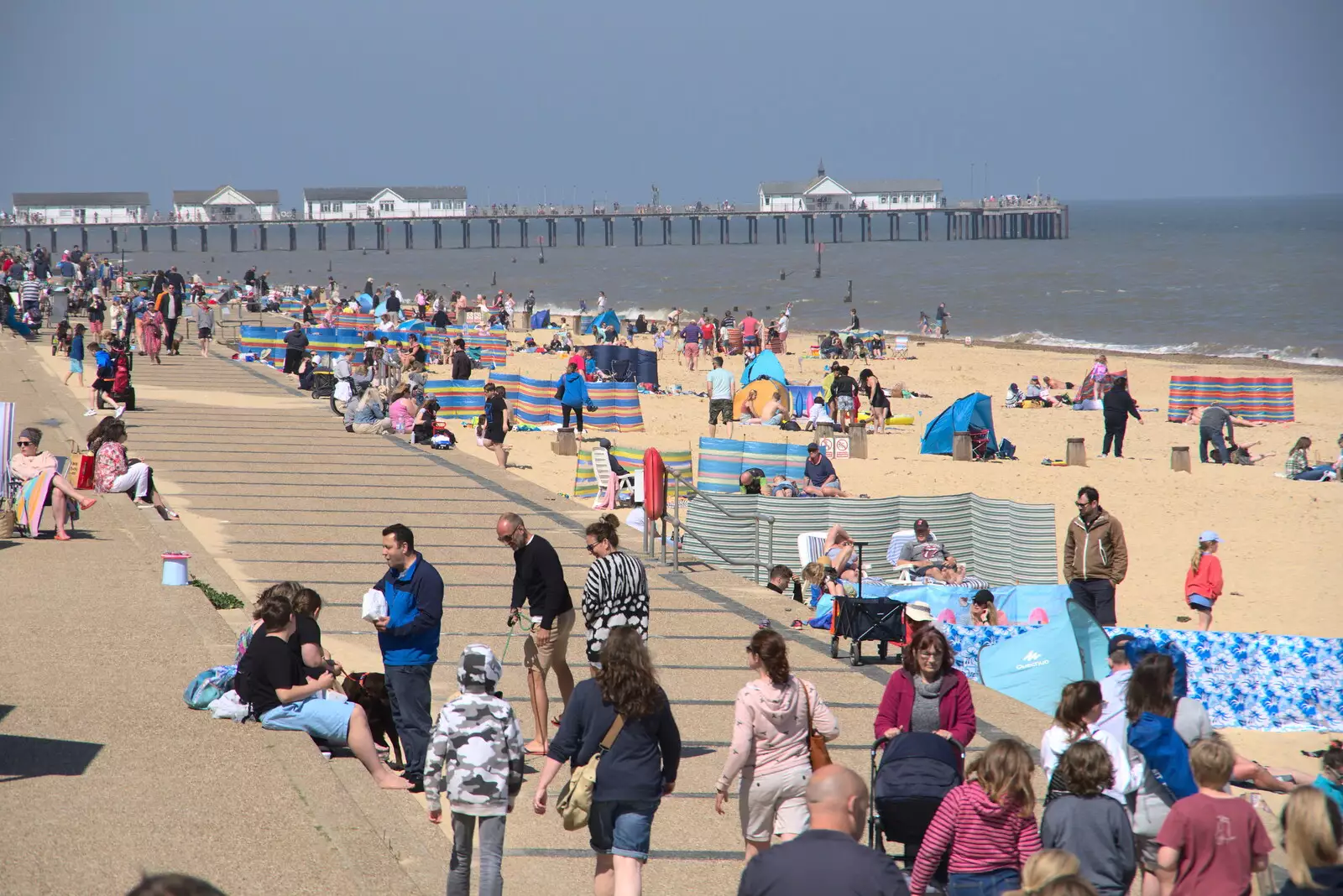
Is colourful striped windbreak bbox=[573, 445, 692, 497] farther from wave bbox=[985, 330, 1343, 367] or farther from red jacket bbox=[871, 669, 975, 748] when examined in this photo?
wave bbox=[985, 330, 1343, 367]

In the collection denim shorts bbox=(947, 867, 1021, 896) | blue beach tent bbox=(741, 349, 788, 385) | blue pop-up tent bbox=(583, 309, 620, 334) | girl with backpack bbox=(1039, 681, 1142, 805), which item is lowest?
denim shorts bbox=(947, 867, 1021, 896)

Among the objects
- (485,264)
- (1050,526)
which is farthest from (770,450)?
A: (485,264)

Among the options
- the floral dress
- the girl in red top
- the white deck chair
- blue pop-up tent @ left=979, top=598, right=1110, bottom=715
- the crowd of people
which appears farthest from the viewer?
the white deck chair

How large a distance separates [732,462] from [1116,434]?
6945 millimetres

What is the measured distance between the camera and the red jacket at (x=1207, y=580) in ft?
37.7

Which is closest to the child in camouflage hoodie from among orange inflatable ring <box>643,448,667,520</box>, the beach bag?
the beach bag

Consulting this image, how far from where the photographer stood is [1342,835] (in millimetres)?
4562

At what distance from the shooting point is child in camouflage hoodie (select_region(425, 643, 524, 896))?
5.33 metres

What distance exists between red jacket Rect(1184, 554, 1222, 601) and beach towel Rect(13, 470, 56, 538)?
30.9 feet

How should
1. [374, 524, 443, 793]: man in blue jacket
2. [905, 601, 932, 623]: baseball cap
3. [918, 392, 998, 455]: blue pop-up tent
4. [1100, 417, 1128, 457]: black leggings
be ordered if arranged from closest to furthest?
[374, 524, 443, 793]: man in blue jacket → [905, 601, 932, 623]: baseball cap → [1100, 417, 1128, 457]: black leggings → [918, 392, 998, 455]: blue pop-up tent

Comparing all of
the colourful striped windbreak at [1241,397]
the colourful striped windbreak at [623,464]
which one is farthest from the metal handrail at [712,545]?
the colourful striped windbreak at [1241,397]

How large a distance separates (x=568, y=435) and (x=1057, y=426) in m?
9.53

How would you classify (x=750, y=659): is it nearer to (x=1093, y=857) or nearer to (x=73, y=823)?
(x=1093, y=857)

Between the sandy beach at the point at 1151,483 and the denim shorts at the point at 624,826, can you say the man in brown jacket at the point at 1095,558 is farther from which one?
the denim shorts at the point at 624,826
